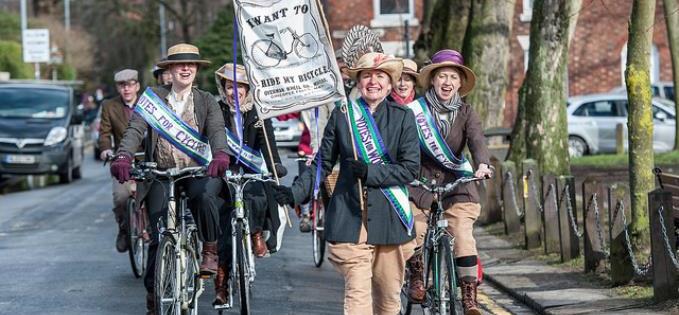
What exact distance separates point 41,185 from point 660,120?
12.7m

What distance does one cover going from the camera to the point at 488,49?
22000mm

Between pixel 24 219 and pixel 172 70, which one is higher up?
pixel 172 70

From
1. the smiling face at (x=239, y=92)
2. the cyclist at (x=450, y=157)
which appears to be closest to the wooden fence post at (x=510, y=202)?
the smiling face at (x=239, y=92)

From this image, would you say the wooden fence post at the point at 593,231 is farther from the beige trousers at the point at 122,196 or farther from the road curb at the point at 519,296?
the beige trousers at the point at 122,196

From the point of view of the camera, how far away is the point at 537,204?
14117 mm

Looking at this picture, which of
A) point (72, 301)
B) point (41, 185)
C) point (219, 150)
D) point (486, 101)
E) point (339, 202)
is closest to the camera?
point (339, 202)

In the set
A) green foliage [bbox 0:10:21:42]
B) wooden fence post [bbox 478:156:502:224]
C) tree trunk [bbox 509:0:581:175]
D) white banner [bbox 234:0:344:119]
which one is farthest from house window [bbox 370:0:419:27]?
white banner [bbox 234:0:344:119]

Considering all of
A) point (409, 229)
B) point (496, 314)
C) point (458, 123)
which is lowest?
point (496, 314)

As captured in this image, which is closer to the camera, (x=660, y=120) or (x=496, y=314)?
(x=496, y=314)

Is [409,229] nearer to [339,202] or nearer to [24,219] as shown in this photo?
[339,202]

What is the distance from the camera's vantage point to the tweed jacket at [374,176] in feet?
26.3

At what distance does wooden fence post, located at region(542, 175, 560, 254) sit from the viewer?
1331 cm

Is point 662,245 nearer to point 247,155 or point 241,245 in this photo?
point 241,245

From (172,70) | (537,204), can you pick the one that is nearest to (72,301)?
(172,70)
